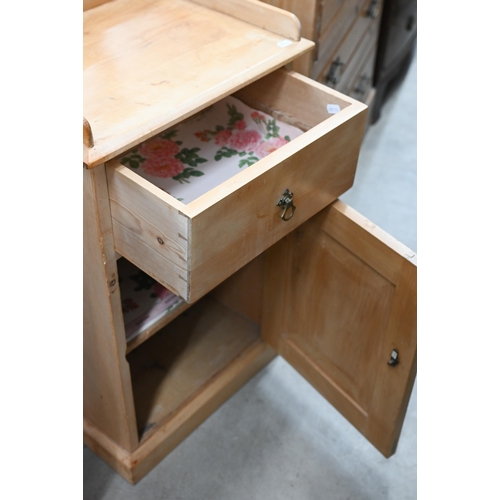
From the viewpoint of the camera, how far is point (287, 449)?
49.6 inches

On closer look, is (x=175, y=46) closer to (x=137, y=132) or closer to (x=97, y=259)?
(x=137, y=132)

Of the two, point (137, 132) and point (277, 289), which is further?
point (277, 289)

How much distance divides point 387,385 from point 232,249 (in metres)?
0.39

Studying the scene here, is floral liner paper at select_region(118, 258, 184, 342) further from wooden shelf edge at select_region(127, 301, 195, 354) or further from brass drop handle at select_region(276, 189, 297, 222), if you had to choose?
brass drop handle at select_region(276, 189, 297, 222)

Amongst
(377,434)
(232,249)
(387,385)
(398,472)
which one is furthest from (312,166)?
(398,472)

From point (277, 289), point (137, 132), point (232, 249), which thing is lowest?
point (277, 289)

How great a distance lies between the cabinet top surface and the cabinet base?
0.62 meters

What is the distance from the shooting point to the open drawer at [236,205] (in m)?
0.76

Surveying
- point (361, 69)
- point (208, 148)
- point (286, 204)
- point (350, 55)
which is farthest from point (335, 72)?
A: point (286, 204)

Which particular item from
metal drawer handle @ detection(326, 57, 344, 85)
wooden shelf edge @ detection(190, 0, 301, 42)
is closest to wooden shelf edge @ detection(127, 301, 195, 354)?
wooden shelf edge @ detection(190, 0, 301, 42)

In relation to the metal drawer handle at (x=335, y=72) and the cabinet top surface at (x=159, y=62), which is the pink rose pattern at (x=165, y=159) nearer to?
the cabinet top surface at (x=159, y=62)

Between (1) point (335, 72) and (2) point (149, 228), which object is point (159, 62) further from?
(1) point (335, 72)

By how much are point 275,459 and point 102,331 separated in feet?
1.51

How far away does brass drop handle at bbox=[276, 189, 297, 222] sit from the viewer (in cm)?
88
